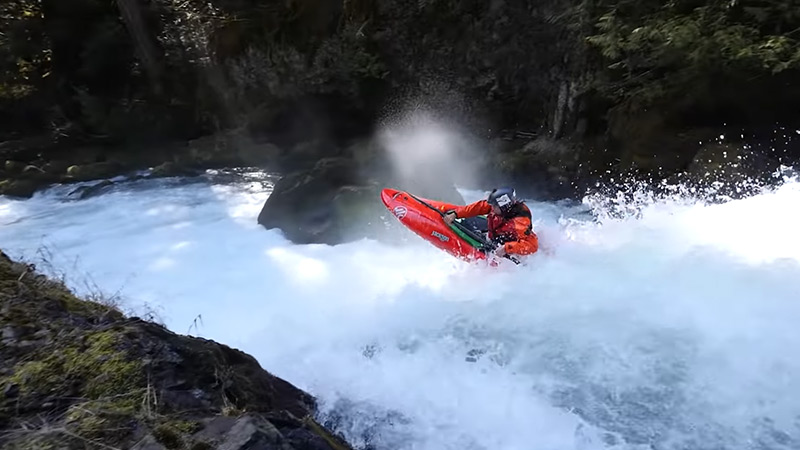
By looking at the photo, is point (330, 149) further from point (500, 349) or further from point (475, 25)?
point (500, 349)

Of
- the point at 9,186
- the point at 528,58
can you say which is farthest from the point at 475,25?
the point at 9,186

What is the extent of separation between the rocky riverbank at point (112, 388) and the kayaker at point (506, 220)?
4.13m

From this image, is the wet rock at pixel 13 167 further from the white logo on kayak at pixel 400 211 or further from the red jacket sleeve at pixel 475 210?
the red jacket sleeve at pixel 475 210

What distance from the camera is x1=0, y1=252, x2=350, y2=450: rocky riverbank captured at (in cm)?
229

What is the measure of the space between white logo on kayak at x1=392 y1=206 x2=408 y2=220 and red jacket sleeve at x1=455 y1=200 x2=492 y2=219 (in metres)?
0.69

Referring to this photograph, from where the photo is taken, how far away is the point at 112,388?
2545mm

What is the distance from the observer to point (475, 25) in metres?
12.5

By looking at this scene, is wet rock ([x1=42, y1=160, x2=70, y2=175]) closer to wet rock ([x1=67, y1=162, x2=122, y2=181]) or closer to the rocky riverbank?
wet rock ([x1=67, y1=162, x2=122, y2=181])

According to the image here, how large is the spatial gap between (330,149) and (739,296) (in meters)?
10.3

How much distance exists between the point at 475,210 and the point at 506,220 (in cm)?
53

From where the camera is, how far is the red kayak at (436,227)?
24.3ft

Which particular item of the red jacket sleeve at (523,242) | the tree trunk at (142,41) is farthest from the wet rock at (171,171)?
the red jacket sleeve at (523,242)

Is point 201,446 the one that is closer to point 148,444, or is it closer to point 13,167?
point 148,444

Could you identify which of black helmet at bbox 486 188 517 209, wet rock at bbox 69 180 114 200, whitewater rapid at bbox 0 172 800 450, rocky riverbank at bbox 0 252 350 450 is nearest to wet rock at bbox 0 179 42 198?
wet rock at bbox 69 180 114 200
